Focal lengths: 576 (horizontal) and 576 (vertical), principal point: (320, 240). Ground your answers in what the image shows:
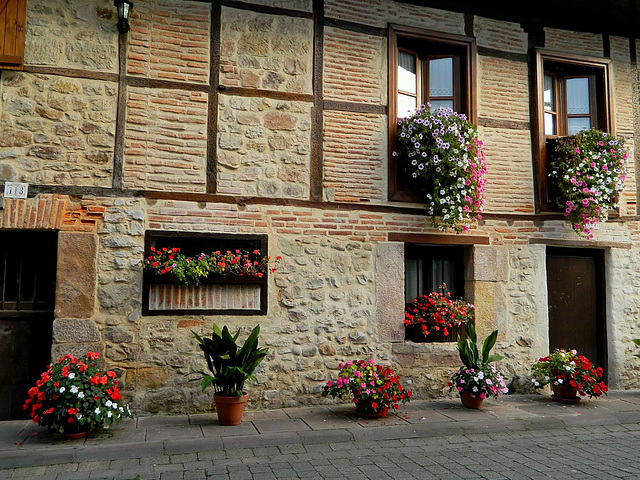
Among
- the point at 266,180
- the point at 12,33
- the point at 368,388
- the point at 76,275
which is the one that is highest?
the point at 12,33

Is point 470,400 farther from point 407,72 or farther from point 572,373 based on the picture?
point 407,72

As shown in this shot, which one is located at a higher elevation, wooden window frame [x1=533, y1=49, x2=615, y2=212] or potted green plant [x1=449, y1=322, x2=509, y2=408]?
wooden window frame [x1=533, y1=49, x2=615, y2=212]

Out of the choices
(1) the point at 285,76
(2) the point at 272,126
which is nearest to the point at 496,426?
(2) the point at 272,126

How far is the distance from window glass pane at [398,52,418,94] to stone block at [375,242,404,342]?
2.19 m

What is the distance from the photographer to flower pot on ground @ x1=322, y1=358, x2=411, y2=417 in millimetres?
6125

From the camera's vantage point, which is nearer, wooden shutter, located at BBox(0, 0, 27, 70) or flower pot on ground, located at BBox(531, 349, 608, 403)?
wooden shutter, located at BBox(0, 0, 27, 70)

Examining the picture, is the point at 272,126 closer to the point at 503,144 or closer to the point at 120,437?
the point at 503,144

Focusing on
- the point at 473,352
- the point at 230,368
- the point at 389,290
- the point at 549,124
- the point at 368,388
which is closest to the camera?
the point at 230,368

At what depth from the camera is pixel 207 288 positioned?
651 cm

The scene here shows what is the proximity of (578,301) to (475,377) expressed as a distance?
104 inches

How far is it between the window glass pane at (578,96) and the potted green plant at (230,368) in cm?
590

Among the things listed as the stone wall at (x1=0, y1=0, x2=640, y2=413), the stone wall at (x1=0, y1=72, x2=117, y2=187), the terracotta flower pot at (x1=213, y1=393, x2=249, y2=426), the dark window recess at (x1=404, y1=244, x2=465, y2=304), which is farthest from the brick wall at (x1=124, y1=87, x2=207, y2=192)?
the dark window recess at (x1=404, y1=244, x2=465, y2=304)

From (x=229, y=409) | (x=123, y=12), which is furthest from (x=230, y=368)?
(x=123, y=12)

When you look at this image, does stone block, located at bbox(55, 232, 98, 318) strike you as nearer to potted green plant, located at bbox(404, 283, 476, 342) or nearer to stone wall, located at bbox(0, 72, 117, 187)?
stone wall, located at bbox(0, 72, 117, 187)
